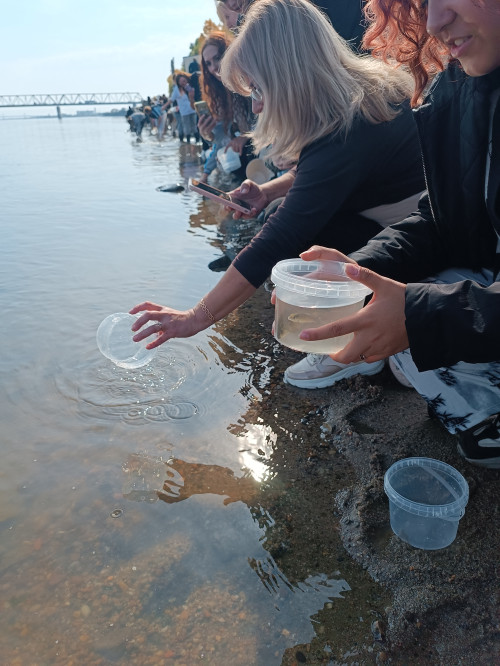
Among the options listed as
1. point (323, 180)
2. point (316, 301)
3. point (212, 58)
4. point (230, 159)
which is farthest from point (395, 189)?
point (230, 159)

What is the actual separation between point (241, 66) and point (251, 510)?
1.95m

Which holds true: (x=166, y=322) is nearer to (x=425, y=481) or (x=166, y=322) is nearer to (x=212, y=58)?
(x=425, y=481)

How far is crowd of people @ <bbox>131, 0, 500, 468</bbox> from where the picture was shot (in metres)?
1.40

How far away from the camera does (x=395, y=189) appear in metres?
2.63

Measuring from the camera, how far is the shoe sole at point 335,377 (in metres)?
2.60

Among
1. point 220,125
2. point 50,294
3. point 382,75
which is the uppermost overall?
point 382,75

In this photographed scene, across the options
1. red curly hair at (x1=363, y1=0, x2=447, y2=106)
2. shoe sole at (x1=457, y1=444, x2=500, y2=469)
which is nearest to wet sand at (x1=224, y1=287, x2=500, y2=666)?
shoe sole at (x1=457, y1=444, x2=500, y2=469)

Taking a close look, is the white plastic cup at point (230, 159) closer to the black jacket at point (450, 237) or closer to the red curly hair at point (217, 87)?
the red curly hair at point (217, 87)

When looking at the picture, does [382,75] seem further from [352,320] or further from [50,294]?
[50,294]

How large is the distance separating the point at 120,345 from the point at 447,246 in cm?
179

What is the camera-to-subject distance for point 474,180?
1.69m

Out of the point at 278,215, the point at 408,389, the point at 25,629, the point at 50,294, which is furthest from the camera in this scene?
the point at 50,294

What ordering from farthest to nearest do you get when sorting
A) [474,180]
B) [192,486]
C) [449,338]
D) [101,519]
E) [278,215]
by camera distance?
[278,215] → [192,486] → [101,519] → [474,180] → [449,338]

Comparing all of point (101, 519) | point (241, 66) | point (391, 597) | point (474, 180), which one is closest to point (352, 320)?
point (474, 180)
